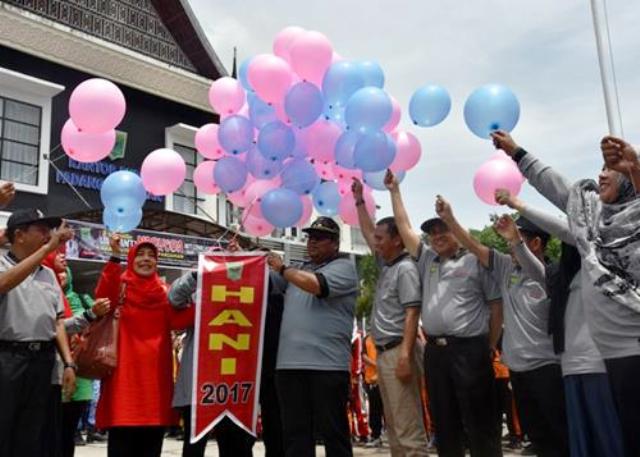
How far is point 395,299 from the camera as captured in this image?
4031mm

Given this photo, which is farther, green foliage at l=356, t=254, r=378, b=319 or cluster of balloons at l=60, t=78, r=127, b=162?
green foliage at l=356, t=254, r=378, b=319

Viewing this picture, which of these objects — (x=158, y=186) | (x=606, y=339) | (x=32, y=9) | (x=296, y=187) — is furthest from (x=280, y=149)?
(x=32, y=9)

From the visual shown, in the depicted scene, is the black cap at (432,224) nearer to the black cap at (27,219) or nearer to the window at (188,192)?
the black cap at (27,219)

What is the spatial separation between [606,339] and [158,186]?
12.4 ft

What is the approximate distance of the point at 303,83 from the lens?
4734 millimetres

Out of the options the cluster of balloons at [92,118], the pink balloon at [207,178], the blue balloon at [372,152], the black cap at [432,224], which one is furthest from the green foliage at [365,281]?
the black cap at [432,224]

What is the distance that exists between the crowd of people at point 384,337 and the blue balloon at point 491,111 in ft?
2.09

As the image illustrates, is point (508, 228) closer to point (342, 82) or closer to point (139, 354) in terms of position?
point (342, 82)

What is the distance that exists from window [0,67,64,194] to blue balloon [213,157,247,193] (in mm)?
8379

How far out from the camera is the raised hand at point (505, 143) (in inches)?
123

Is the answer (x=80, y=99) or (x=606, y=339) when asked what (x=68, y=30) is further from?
(x=606, y=339)

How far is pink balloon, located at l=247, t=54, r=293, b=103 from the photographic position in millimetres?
4707

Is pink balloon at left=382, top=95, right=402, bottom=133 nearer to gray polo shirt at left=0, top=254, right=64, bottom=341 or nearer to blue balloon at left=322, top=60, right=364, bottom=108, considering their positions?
blue balloon at left=322, top=60, right=364, bottom=108

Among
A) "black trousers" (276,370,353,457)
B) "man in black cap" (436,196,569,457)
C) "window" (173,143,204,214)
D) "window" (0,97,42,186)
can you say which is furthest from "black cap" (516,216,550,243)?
"window" (173,143,204,214)
